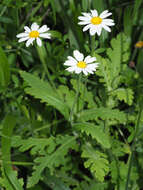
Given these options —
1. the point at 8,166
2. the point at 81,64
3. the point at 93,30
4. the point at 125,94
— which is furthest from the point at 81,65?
the point at 8,166

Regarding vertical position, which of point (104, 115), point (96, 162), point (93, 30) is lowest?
point (96, 162)

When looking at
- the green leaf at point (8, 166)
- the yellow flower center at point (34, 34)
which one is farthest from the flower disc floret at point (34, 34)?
the green leaf at point (8, 166)

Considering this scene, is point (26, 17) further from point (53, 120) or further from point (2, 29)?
point (53, 120)

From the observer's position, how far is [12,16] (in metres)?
2.34

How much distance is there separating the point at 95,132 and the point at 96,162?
0.66ft

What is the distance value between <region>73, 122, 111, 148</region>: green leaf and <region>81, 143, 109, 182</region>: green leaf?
0.17m

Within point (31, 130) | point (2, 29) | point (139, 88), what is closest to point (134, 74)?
point (139, 88)

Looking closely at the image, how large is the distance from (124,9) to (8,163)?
161 centimetres

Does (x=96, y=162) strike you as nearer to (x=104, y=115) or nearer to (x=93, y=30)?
(x=104, y=115)

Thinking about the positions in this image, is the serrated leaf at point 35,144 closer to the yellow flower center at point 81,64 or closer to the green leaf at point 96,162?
the green leaf at point 96,162

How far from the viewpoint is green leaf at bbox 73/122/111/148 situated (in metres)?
1.78

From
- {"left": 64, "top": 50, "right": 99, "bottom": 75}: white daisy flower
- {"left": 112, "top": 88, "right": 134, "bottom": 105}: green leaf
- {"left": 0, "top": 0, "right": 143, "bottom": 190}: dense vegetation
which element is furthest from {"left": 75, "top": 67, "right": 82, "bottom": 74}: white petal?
{"left": 112, "top": 88, "right": 134, "bottom": 105}: green leaf

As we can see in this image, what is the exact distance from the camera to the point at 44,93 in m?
2.03

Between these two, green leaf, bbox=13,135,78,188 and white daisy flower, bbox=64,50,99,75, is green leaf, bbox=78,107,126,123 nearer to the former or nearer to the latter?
green leaf, bbox=13,135,78,188
